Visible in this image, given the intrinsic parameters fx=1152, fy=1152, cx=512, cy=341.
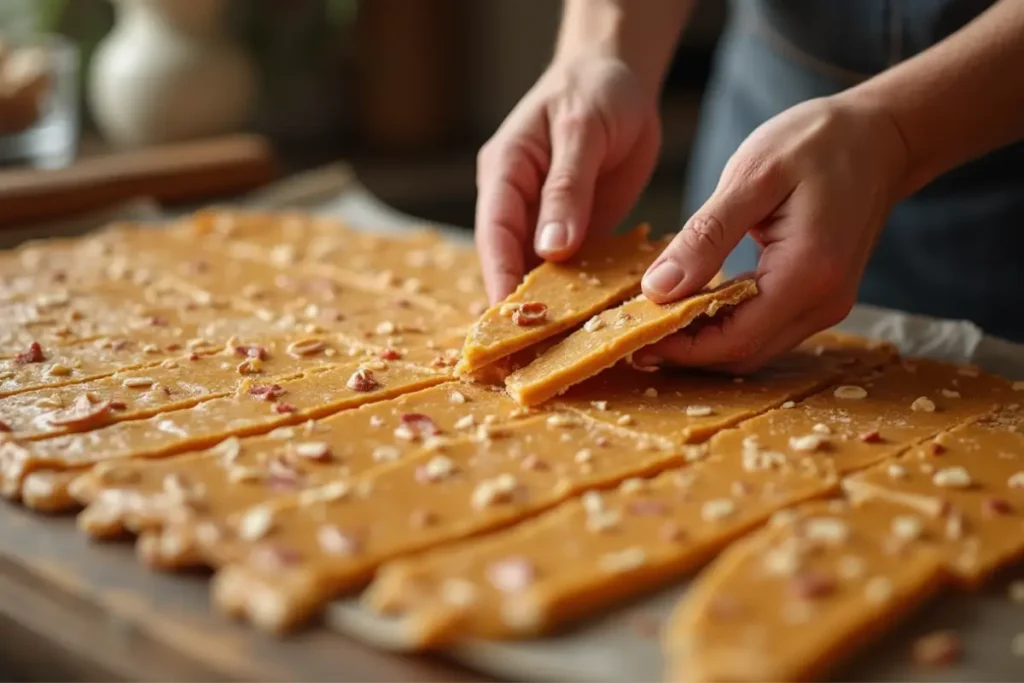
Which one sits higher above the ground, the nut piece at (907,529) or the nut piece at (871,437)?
the nut piece at (907,529)

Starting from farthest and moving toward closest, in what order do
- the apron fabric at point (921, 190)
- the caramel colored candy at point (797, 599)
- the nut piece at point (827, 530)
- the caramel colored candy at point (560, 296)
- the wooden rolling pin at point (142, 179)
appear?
1. the wooden rolling pin at point (142, 179)
2. the apron fabric at point (921, 190)
3. the caramel colored candy at point (560, 296)
4. the nut piece at point (827, 530)
5. the caramel colored candy at point (797, 599)

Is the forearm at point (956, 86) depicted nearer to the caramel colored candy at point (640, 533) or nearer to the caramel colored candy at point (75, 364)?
the caramel colored candy at point (640, 533)

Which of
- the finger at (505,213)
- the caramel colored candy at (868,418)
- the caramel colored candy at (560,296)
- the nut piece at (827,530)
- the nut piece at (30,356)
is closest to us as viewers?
the nut piece at (827,530)

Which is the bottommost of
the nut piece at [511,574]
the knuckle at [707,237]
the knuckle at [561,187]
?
the nut piece at [511,574]

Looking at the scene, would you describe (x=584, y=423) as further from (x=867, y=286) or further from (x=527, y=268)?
(x=867, y=286)

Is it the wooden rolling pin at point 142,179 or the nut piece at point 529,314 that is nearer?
the nut piece at point 529,314

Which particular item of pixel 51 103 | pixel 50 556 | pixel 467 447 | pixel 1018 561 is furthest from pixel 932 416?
pixel 51 103

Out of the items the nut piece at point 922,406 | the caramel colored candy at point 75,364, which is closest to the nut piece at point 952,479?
the nut piece at point 922,406

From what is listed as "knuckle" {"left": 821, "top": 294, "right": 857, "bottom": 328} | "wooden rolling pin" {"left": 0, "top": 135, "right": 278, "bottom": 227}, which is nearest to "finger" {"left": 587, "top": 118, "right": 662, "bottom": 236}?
"knuckle" {"left": 821, "top": 294, "right": 857, "bottom": 328}
